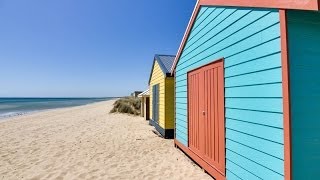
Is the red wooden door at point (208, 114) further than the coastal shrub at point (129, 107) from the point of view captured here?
No

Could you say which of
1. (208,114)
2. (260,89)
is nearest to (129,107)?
(208,114)

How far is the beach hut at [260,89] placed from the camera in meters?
2.91

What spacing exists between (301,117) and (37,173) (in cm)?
558

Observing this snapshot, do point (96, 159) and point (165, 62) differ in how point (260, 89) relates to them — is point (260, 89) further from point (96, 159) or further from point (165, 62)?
point (165, 62)

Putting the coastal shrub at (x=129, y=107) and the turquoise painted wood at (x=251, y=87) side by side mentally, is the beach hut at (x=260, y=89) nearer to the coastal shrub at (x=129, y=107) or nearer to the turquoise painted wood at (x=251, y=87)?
the turquoise painted wood at (x=251, y=87)

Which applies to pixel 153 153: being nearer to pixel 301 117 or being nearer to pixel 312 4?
pixel 301 117

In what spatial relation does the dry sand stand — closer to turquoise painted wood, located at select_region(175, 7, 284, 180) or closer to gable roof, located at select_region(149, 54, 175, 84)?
turquoise painted wood, located at select_region(175, 7, 284, 180)

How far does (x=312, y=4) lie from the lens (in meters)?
2.66

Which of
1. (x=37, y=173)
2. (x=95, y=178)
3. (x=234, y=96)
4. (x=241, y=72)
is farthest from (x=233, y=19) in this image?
(x=37, y=173)

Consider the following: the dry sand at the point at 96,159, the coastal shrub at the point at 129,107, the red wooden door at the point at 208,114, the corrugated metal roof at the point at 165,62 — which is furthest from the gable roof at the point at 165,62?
the coastal shrub at the point at 129,107

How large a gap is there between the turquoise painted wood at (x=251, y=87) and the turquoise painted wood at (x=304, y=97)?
0.16 metres

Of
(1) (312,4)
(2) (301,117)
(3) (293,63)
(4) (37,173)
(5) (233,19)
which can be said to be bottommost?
(4) (37,173)

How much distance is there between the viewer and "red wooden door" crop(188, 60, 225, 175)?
4.72 metres

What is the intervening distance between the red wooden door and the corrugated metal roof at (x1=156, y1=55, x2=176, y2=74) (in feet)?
11.5
